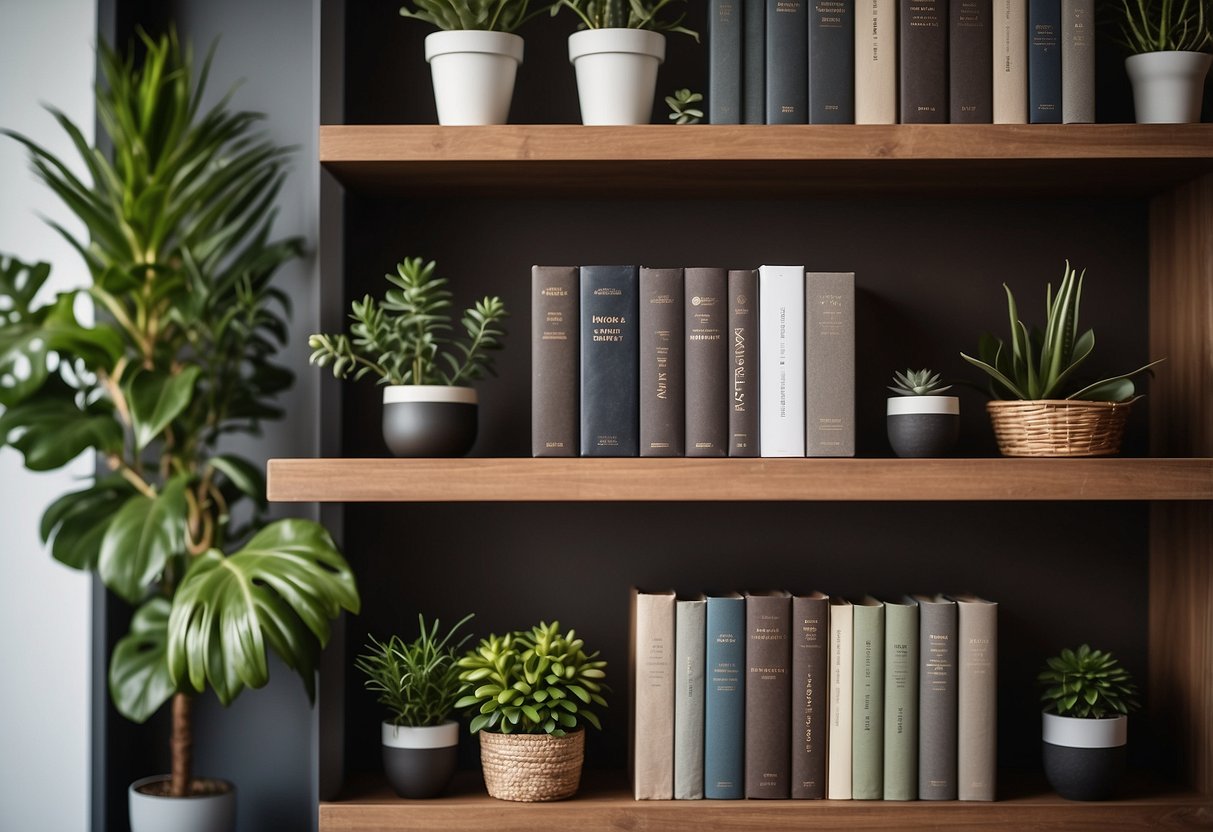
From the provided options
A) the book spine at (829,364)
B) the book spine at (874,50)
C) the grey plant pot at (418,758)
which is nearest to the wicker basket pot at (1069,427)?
the book spine at (829,364)

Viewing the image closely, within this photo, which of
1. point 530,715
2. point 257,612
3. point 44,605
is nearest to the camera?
point 257,612

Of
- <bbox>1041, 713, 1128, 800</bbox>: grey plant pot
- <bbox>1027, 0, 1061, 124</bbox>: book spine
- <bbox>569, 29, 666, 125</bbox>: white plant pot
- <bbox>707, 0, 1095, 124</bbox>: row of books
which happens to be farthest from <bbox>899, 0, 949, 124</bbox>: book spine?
<bbox>1041, 713, 1128, 800</bbox>: grey plant pot

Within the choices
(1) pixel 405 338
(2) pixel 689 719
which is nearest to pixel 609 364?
(1) pixel 405 338

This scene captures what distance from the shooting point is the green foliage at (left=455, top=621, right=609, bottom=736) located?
1.50 meters

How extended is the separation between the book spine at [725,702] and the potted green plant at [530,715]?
161 millimetres

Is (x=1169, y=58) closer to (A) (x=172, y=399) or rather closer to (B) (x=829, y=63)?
(B) (x=829, y=63)

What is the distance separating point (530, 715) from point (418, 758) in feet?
0.58

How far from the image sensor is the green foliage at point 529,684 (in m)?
1.50

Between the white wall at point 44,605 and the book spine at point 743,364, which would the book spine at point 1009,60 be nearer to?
the book spine at point 743,364

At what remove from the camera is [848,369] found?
4.96 ft

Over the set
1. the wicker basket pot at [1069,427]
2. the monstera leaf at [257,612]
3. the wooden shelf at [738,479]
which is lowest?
the monstera leaf at [257,612]

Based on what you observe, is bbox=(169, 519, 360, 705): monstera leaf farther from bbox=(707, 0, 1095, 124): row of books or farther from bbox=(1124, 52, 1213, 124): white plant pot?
bbox=(1124, 52, 1213, 124): white plant pot

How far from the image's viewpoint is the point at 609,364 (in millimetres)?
1501

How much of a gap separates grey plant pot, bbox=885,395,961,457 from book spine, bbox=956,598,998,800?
236 mm
